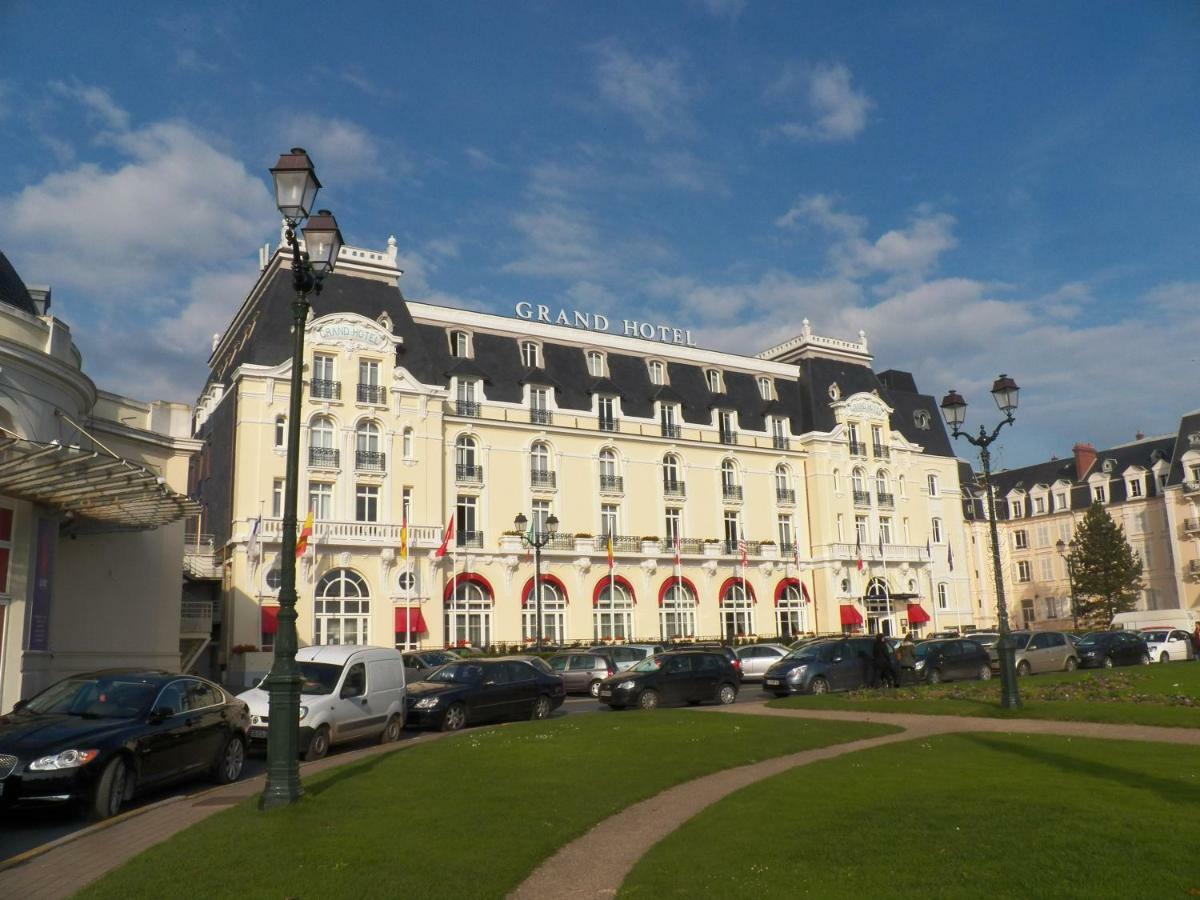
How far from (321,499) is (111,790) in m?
30.3

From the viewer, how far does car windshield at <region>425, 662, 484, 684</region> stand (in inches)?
825

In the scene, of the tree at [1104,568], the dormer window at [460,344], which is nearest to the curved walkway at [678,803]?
the dormer window at [460,344]

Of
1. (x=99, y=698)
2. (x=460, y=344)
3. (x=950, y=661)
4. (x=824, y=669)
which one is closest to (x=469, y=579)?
(x=460, y=344)

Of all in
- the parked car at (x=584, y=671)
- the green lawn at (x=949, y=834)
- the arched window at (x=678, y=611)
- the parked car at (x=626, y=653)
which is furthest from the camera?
the arched window at (x=678, y=611)

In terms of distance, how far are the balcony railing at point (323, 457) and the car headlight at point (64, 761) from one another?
98.8 feet

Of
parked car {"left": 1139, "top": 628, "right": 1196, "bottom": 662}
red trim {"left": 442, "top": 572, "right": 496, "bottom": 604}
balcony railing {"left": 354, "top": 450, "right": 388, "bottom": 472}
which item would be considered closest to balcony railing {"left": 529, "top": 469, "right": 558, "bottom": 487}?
red trim {"left": 442, "top": 572, "right": 496, "bottom": 604}

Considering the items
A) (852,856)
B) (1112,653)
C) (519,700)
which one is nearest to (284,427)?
(519,700)

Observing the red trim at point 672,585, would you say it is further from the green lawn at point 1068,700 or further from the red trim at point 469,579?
the green lawn at point 1068,700

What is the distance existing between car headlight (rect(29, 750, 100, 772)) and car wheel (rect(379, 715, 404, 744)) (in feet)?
24.6

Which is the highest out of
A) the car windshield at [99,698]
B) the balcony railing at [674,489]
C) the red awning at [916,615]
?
the balcony railing at [674,489]

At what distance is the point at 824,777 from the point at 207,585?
3583 cm

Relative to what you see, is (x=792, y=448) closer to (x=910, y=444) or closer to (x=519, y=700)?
(x=910, y=444)

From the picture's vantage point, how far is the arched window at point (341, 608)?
129 ft

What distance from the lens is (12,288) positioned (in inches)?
856
